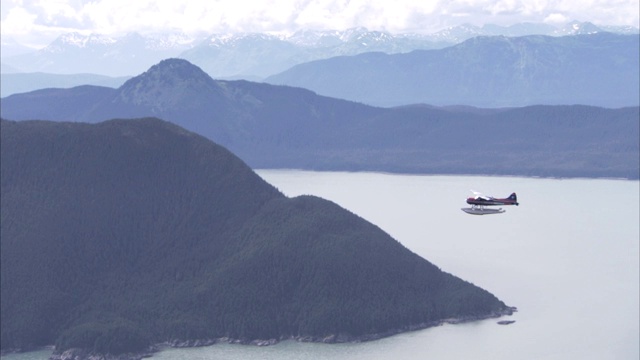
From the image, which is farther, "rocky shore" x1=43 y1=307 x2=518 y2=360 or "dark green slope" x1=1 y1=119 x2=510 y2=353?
"dark green slope" x1=1 y1=119 x2=510 y2=353

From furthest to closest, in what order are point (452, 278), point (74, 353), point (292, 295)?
1. point (452, 278)
2. point (292, 295)
3. point (74, 353)

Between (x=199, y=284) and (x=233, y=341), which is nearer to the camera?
(x=233, y=341)

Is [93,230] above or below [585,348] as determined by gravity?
above

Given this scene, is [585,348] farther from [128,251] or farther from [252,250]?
[128,251]

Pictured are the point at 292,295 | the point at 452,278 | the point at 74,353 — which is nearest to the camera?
the point at 74,353

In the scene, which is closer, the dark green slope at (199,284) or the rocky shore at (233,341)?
the rocky shore at (233,341)

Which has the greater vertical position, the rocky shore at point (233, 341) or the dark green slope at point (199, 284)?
the dark green slope at point (199, 284)

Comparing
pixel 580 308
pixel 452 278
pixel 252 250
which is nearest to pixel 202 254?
pixel 252 250

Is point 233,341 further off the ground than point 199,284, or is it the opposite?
point 199,284

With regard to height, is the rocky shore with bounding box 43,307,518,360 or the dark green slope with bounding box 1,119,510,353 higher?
the dark green slope with bounding box 1,119,510,353

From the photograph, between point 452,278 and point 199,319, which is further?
point 452,278
